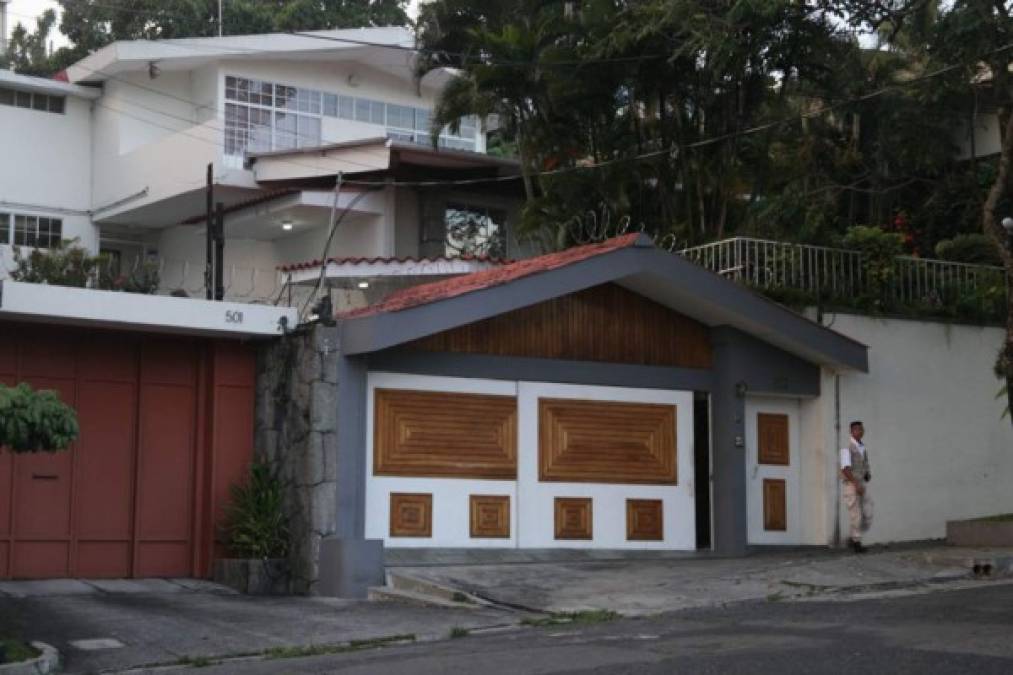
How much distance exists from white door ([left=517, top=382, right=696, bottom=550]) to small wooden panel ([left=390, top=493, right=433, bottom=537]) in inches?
49.7

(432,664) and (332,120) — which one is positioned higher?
(332,120)

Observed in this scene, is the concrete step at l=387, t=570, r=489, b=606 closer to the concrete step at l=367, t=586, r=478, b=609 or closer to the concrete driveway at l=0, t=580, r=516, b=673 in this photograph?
the concrete step at l=367, t=586, r=478, b=609

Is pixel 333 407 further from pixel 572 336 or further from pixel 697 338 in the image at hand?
pixel 697 338

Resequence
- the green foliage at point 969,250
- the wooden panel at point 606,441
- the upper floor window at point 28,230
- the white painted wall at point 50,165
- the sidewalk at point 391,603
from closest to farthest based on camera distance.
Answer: the sidewalk at point 391,603 → the wooden panel at point 606,441 → the green foliage at point 969,250 → the upper floor window at point 28,230 → the white painted wall at point 50,165

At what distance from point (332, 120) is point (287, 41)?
188cm

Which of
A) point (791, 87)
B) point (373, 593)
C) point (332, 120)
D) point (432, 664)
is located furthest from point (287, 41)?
point (432, 664)

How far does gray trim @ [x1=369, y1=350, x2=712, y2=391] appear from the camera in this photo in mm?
16219

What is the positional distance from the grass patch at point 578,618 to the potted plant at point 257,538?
4.19 m

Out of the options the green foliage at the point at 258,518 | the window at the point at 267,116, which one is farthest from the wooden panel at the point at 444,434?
the window at the point at 267,116

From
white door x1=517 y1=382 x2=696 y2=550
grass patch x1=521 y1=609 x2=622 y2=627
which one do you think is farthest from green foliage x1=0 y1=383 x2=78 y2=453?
white door x1=517 y1=382 x2=696 y2=550

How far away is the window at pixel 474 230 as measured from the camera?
2647cm

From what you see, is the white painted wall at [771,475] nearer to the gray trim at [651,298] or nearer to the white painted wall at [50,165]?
the gray trim at [651,298]

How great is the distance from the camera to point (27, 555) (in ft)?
51.6

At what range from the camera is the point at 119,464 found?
53.8ft
